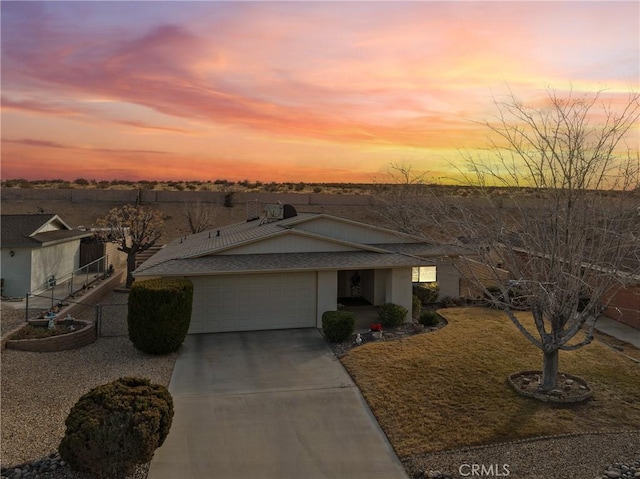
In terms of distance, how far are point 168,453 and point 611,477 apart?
7575 millimetres

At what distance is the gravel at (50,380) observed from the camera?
8414 millimetres

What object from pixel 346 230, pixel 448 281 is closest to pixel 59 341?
pixel 346 230

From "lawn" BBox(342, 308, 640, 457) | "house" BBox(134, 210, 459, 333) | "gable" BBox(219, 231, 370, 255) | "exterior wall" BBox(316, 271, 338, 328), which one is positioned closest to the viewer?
"lawn" BBox(342, 308, 640, 457)

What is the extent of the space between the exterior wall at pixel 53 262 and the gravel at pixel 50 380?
3.87 m

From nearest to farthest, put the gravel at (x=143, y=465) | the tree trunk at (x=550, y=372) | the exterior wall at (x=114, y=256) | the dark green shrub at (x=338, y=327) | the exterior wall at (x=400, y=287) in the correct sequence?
the gravel at (x=143, y=465) → the tree trunk at (x=550, y=372) → the dark green shrub at (x=338, y=327) → the exterior wall at (x=400, y=287) → the exterior wall at (x=114, y=256)

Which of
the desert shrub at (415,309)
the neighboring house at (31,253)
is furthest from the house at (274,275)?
the neighboring house at (31,253)

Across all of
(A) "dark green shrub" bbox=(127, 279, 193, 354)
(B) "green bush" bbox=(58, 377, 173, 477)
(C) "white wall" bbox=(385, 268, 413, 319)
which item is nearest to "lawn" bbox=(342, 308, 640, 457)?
(C) "white wall" bbox=(385, 268, 413, 319)

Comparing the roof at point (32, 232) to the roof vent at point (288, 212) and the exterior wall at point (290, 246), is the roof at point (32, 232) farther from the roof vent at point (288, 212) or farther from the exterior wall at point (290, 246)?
the roof vent at point (288, 212)

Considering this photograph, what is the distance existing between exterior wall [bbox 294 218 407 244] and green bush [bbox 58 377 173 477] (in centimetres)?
1312

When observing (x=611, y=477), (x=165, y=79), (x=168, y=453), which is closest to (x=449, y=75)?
(x=165, y=79)

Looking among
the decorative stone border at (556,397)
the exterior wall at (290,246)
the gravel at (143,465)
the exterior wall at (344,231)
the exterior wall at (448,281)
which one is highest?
the exterior wall at (344,231)

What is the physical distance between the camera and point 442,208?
12.8 metres

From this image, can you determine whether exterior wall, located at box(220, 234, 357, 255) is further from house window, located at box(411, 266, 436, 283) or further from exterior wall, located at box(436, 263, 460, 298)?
exterior wall, located at box(436, 263, 460, 298)

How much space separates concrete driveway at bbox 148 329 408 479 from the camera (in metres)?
7.96
